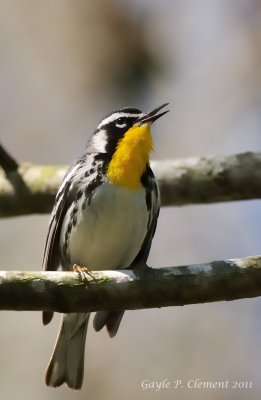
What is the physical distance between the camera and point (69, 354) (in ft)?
16.8

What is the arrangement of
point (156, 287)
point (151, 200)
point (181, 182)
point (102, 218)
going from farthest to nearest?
point (181, 182)
point (151, 200)
point (102, 218)
point (156, 287)

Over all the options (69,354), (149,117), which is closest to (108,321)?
(69,354)

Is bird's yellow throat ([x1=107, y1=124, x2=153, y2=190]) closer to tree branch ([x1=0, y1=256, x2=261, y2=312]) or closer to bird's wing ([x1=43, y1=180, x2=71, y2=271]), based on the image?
bird's wing ([x1=43, y1=180, x2=71, y2=271])

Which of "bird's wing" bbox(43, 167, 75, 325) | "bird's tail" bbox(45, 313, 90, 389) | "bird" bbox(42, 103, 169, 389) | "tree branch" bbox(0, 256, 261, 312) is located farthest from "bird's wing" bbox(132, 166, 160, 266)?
"tree branch" bbox(0, 256, 261, 312)

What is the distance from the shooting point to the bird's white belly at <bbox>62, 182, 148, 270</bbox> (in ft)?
15.9

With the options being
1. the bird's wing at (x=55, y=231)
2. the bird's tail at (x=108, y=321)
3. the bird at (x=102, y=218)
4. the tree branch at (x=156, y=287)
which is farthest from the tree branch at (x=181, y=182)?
the tree branch at (x=156, y=287)

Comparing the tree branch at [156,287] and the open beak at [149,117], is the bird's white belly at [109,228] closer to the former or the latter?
the open beak at [149,117]

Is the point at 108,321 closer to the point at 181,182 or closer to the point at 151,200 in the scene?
the point at 151,200

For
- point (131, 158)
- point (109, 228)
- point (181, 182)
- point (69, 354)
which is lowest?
point (69, 354)

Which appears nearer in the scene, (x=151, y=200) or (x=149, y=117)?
(x=151, y=200)

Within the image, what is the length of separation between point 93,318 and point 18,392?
200 cm

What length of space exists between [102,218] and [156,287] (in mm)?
1133

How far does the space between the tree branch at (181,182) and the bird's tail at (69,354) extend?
100 centimetres

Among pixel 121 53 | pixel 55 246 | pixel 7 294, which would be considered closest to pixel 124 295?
pixel 7 294
